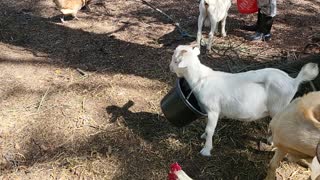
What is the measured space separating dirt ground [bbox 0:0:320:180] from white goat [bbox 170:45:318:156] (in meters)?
0.49

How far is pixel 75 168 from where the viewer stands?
13.1ft

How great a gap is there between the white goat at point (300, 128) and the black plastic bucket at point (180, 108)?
95cm

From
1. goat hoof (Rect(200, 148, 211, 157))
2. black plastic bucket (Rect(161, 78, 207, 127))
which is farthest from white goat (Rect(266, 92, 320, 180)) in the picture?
goat hoof (Rect(200, 148, 211, 157))

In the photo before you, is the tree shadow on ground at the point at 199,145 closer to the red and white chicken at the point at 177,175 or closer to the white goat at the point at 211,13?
the red and white chicken at the point at 177,175

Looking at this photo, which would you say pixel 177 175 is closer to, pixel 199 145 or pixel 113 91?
pixel 199 145

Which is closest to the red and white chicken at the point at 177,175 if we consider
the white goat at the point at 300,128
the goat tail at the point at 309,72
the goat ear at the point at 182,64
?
the white goat at the point at 300,128

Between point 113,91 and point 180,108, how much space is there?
4.60ft

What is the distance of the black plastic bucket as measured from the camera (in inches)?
152

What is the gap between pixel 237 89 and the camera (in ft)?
12.5

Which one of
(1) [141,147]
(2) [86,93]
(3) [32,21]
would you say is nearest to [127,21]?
(3) [32,21]

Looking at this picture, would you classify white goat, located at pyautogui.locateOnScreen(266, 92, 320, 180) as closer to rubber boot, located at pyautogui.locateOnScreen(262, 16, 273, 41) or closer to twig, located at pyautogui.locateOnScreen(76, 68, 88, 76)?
twig, located at pyautogui.locateOnScreen(76, 68, 88, 76)

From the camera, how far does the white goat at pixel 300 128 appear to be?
265cm

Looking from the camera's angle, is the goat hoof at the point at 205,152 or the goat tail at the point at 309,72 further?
the goat hoof at the point at 205,152

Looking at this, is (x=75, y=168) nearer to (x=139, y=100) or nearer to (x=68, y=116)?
(x=68, y=116)
